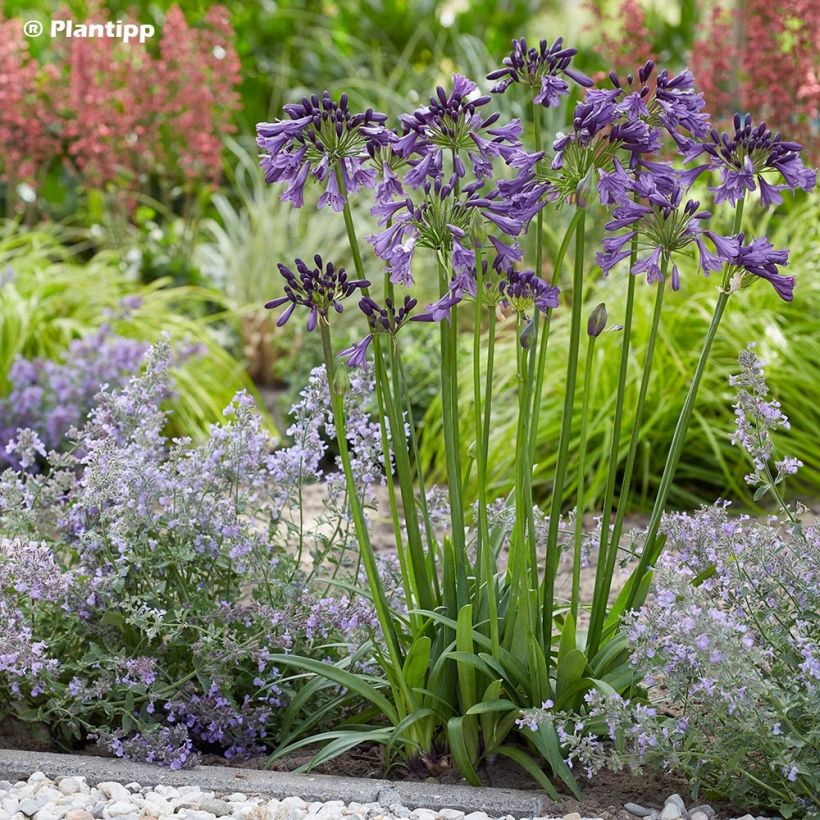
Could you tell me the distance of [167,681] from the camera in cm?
247

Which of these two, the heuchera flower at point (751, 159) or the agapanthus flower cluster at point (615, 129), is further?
the heuchera flower at point (751, 159)

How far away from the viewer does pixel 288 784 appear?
7.17 ft

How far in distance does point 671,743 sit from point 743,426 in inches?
23.6

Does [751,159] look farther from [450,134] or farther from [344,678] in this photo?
[344,678]

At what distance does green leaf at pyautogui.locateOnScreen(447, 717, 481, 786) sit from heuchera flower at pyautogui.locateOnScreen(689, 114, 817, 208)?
3.48 ft

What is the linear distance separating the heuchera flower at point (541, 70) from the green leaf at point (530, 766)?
118 centimetres

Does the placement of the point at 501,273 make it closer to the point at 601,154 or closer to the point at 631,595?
the point at 601,154

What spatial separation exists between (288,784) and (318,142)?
1.16 m

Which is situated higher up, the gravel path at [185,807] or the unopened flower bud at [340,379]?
the unopened flower bud at [340,379]

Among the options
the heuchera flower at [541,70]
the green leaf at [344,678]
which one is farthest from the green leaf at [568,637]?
the heuchera flower at [541,70]

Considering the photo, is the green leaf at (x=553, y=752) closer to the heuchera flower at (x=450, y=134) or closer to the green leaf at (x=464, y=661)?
the green leaf at (x=464, y=661)

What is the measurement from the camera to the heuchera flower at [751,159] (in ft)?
6.59

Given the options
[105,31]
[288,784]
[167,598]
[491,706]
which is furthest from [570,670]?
[105,31]

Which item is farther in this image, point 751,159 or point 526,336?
point 751,159
